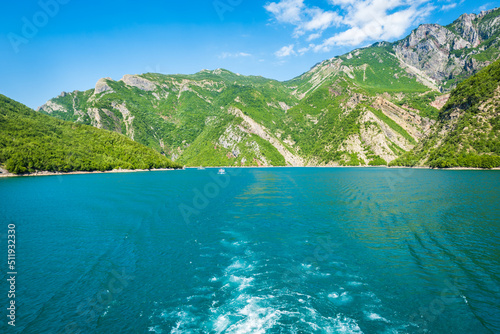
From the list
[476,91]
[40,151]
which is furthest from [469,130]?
[40,151]

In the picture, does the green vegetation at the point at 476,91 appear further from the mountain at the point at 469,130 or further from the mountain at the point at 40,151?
the mountain at the point at 40,151

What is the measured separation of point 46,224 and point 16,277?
2075 centimetres

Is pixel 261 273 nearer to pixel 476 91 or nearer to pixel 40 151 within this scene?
pixel 40 151

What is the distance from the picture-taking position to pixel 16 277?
2014 cm

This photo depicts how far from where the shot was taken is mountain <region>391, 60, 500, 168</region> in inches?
5605

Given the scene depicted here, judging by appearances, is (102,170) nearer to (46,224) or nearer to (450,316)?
(46,224)

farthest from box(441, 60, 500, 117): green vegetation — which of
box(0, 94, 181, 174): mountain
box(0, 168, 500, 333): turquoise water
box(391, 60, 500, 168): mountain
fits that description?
box(0, 94, 181, 174): mountain

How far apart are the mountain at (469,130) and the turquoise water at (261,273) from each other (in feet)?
464

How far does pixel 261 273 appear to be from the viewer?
20891 mm

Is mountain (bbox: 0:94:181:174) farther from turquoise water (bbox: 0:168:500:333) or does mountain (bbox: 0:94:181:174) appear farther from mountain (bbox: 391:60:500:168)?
mountain (bbox: 391:60:500:168)

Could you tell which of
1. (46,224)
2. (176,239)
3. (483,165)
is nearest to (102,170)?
(46,224)

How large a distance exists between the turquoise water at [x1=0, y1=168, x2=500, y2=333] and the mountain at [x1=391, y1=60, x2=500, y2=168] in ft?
464

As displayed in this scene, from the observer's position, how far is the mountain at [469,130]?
142 meters

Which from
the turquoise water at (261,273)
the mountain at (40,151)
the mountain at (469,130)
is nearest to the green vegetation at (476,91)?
the mountain at (469,130)
